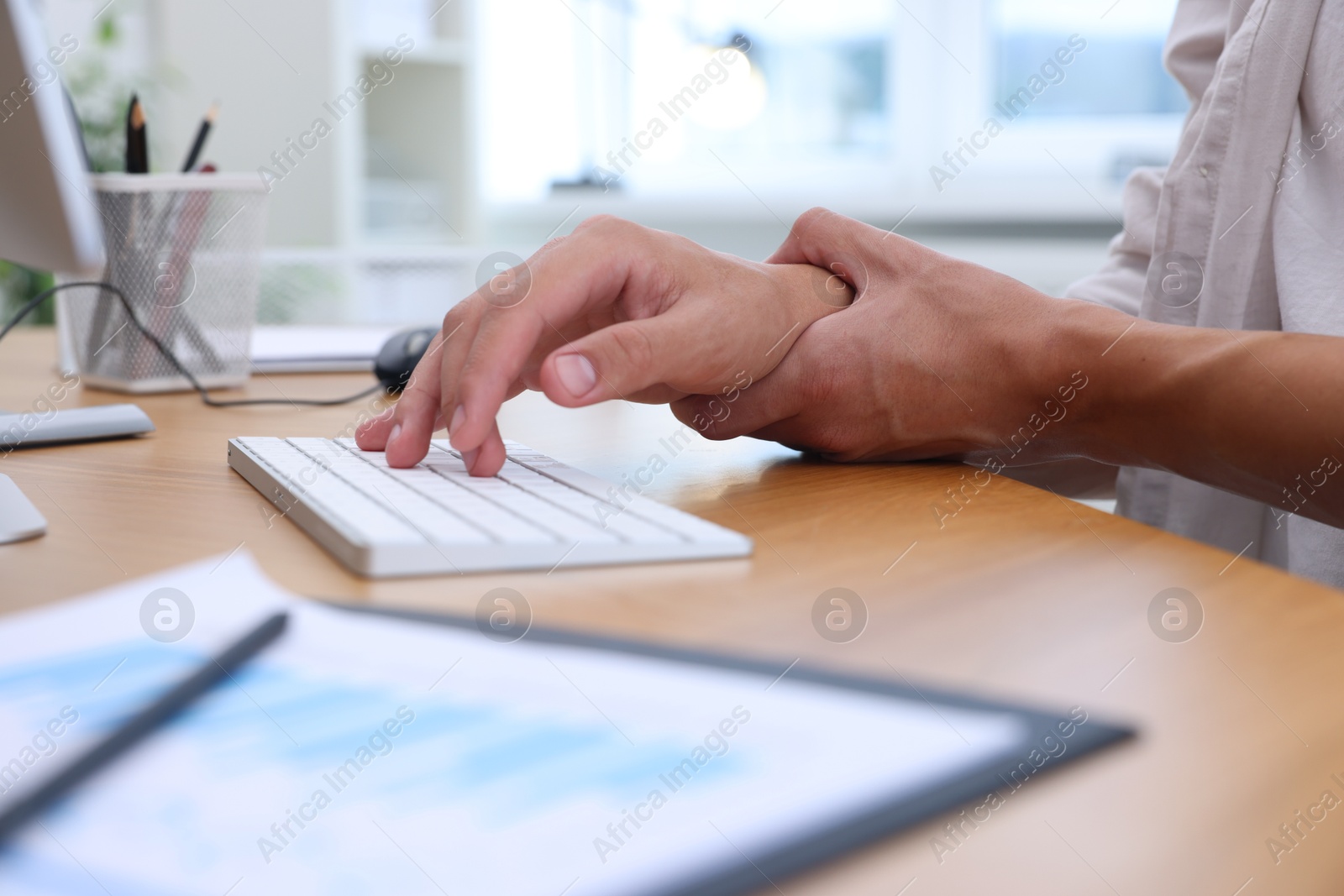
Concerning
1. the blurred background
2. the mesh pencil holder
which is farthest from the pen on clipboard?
the blurred background

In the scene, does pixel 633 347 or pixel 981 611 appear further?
pixel 633 347

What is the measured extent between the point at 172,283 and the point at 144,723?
0.65m

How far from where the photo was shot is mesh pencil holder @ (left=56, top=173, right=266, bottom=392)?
879 millimetres

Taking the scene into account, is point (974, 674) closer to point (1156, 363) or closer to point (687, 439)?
point (1156, 363)

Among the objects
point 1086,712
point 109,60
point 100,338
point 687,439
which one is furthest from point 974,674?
point 109,60

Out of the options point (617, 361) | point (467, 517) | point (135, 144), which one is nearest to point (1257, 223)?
point (617, 361)

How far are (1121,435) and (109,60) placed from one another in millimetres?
2479

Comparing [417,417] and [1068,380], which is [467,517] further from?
[1068,380]

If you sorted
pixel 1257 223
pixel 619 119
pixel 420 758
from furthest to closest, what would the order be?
pixel 619 119 → pixel 1257 223 → pixel 420 758

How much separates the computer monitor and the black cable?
164 millimetres

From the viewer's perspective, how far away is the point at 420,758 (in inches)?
11.1

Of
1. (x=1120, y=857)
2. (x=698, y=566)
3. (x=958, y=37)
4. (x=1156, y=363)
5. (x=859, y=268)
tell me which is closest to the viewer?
(x=1120, y=857)

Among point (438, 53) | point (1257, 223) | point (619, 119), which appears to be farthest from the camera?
point (619, 119)

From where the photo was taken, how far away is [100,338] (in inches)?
36.0
